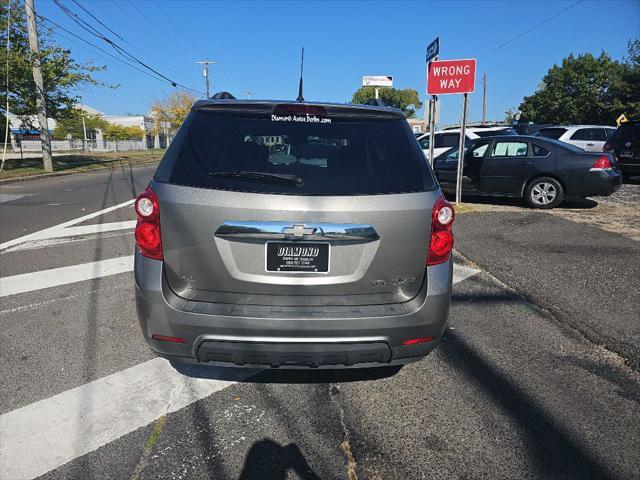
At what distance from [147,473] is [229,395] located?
0.73m

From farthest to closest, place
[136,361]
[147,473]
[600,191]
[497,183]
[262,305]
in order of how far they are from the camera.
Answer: [497,183] → [600,191] → [136,361] → [262,305] → [147,473]

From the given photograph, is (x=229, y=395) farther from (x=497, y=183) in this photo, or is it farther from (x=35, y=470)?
(x=497, y=183)

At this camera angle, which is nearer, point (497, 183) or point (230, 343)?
point (230, 343)

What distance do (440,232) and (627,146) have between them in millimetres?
→ 13687

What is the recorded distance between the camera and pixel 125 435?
2.43 metres

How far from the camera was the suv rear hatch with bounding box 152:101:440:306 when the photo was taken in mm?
2289

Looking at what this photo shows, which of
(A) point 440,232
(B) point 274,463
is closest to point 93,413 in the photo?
(B) point 274,463

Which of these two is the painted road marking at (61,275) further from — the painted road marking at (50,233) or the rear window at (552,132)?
the rear window at (552,132)

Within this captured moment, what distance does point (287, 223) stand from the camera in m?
2.28

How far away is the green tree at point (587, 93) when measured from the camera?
150 feet

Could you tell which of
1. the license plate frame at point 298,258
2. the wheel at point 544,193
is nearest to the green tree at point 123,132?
the wheel at point 544,193

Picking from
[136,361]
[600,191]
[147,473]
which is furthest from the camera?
[600,191]

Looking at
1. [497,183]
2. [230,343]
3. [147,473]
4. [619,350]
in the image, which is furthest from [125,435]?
[497,183]

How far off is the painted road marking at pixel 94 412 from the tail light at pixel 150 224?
97 centimetres
